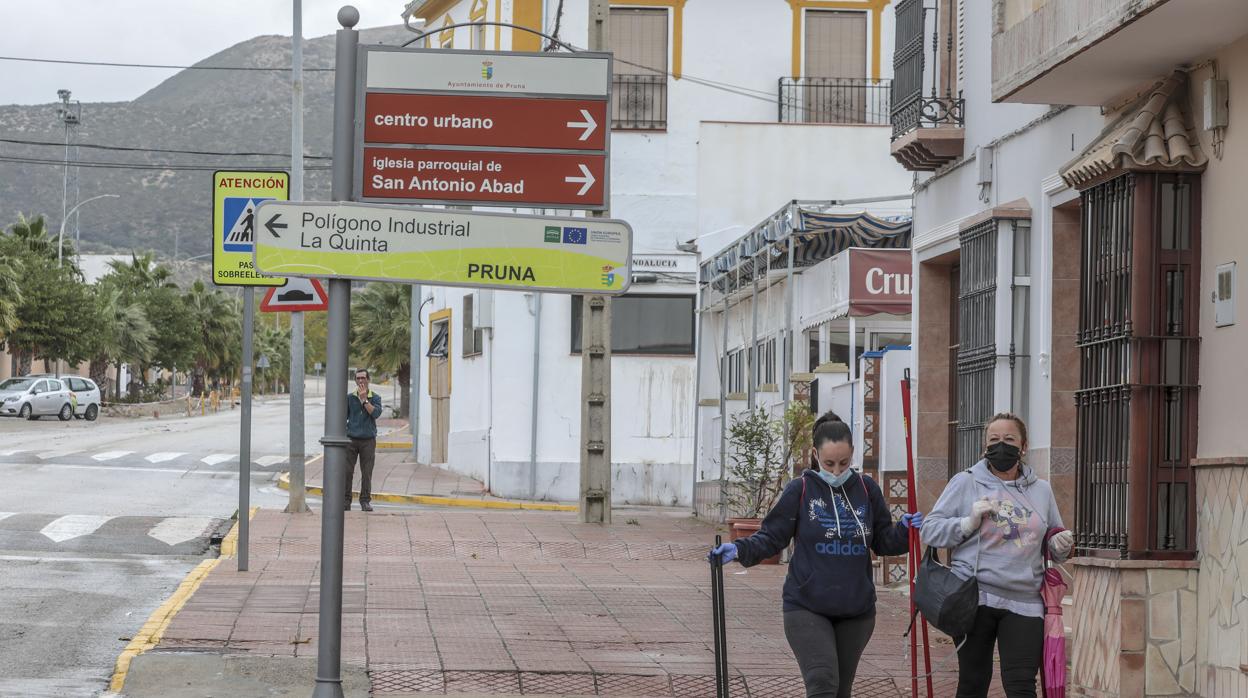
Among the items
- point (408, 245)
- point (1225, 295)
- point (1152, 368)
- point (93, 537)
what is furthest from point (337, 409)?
point (93, 537)

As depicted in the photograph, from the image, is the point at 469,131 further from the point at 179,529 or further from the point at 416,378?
the point at 416,378

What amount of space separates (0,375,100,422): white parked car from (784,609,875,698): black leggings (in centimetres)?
4931

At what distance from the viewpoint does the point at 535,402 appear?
28.1m

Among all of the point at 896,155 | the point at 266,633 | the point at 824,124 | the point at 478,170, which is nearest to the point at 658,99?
the point at 824,124

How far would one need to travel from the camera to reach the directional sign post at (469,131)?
8.14 m

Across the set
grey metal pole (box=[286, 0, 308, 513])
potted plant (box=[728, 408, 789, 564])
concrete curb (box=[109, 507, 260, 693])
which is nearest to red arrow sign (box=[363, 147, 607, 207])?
concrete curb (box=[109, 507, 260, 693])

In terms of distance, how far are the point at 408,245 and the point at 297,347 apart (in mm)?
13537

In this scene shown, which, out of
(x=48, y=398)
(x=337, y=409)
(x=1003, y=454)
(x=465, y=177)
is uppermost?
(x=465, y=177)

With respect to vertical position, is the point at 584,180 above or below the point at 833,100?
below

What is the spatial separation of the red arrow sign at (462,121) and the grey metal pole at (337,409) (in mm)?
140

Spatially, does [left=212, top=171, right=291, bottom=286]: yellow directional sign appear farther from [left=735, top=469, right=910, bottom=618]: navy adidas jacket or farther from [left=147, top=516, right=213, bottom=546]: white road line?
[left=735, top=469, right=910, bottom=618]: navy adidas jacket

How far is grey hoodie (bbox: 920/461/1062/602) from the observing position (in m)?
7.16

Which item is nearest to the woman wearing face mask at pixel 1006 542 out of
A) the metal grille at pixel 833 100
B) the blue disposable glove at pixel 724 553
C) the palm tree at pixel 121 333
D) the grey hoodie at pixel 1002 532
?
the grey hoodie at pixel 1002 532

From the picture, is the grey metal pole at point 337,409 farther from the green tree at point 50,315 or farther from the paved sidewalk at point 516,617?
the green tree at point 50,315
